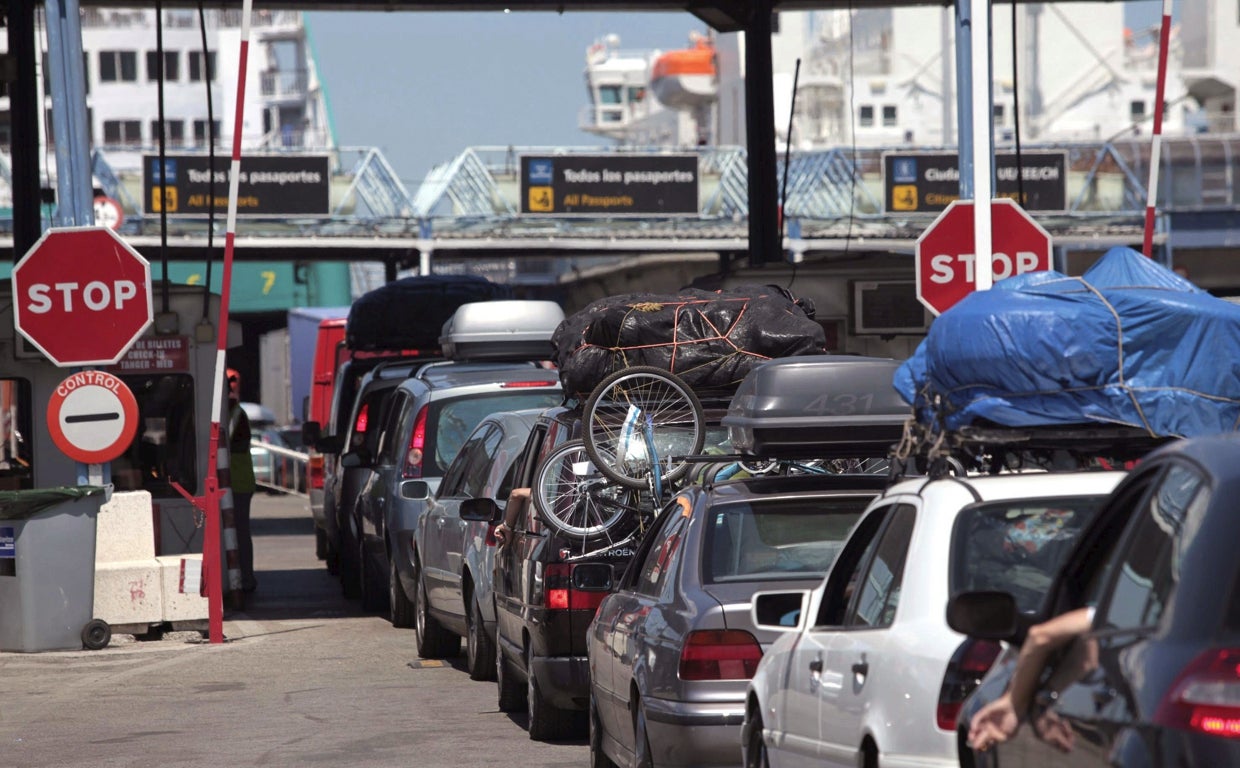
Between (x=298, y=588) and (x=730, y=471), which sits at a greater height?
(x=730, y=471)

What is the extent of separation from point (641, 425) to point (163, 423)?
26.0ft

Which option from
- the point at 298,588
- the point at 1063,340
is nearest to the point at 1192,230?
the point at 298,588

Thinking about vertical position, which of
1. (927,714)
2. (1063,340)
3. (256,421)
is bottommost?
(256,421)

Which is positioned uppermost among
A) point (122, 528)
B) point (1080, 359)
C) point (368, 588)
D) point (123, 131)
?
point (123, 131)

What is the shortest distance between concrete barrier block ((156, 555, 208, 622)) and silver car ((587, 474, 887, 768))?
22.2ft

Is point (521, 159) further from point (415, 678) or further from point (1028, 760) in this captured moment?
point (1028, 760)

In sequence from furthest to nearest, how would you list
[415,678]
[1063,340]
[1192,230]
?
1. [1192,230]
2. [415,678]
3. [1063,340]

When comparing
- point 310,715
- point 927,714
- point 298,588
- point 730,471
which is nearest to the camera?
point 927,714

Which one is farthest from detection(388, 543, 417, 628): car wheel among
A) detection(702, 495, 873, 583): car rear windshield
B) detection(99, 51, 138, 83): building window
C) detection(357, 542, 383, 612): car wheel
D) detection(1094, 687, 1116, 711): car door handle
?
detection(99, 51, 138, 83): building window

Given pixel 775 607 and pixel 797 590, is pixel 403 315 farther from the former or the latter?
pixel 775 607

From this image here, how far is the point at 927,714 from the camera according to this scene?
213 inches

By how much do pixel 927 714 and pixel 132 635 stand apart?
1112 cm

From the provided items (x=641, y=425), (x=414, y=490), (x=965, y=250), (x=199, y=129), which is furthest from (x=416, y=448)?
(x=199, y=129)

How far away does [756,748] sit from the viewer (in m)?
7.12
